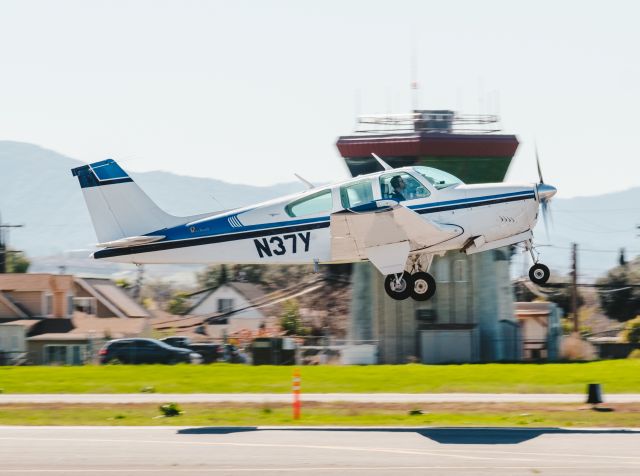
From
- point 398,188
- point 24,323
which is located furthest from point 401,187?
point 24,323

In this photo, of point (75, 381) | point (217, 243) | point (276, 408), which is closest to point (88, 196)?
point (217, 243)

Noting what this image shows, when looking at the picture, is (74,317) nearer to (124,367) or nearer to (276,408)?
(124,367)

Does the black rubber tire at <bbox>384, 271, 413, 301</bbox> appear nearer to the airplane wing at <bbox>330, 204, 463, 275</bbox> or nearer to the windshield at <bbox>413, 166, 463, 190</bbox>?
the airplane wing at <bbox>330, 204, 463, 275</bbox>

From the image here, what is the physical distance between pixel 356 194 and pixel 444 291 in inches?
963

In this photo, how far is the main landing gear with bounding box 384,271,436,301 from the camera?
2270cm

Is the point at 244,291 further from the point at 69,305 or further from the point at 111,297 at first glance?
the point at 69,305

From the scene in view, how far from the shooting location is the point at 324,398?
29.3m

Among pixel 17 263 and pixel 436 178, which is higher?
pixel 436 178

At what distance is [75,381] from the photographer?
35.1 m

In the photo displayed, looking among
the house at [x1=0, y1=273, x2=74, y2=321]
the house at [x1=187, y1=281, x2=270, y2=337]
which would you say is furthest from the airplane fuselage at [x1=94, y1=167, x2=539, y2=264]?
the house at [x1=187, y1=281, x2=270, y2=337]

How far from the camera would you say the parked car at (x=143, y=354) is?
4426 cm

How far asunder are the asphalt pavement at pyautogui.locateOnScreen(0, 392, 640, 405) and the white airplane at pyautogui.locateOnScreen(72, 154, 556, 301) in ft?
19.7

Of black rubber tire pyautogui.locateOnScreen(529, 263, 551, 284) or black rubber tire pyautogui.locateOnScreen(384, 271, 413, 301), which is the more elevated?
black rubber tire pyautogui.locateOnScreen(529, 263, 551, 284)

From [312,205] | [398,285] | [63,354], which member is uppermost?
[312,205]
